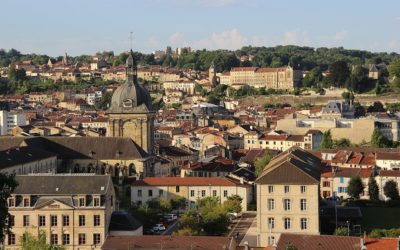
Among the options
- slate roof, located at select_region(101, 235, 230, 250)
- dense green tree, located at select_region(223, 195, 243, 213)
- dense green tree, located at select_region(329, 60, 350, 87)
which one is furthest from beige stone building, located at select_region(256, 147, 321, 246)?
dense green tree, located at select_region(329, 60, 350, 87)

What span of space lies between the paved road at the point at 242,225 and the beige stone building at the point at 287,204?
5.21ft

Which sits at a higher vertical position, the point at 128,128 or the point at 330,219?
the point at 128,128

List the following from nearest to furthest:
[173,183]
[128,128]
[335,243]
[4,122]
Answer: [335,243], [173,183], [128,128], [4,122]

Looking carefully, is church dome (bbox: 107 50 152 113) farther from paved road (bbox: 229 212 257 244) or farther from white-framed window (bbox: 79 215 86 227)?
white-framed window (bbox: 79 215 86 227)

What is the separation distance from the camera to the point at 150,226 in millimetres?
42375

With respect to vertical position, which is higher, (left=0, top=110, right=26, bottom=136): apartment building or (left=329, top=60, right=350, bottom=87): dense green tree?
(left=329, top=60, right=350, bottom=87): dense green tree

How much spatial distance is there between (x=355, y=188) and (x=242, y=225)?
14098mm

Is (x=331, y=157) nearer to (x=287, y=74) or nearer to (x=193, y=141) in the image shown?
(x=193, y=141)

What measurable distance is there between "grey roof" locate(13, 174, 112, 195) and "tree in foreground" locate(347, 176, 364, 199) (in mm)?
22539

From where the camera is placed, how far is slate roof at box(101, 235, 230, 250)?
32.4 m

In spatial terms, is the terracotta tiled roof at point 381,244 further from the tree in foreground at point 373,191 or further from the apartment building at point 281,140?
the apartment building at point 281,140

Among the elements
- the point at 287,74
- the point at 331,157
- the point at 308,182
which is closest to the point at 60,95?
the point at 287,74

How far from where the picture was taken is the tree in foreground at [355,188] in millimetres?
56906

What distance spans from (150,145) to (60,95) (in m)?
92.8
